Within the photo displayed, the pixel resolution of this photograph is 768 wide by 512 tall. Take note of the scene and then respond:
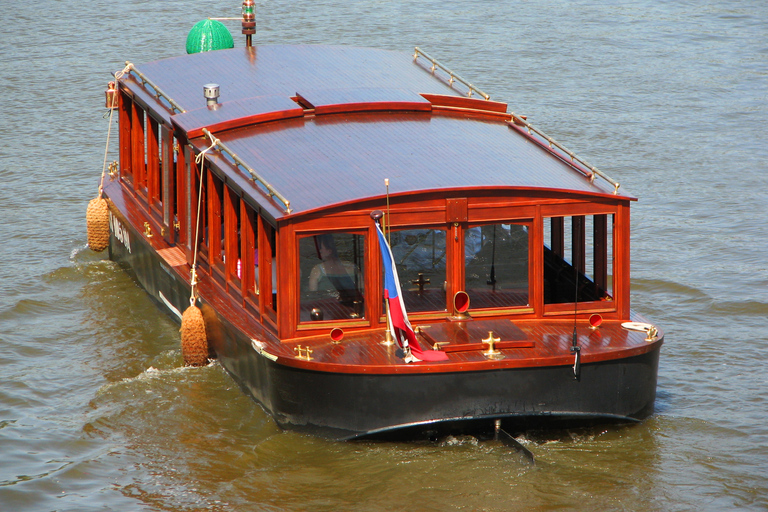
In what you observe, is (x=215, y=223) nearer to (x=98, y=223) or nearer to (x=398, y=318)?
(x=398, y=318)

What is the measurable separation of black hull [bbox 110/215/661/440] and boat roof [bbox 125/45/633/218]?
1463 millimetres

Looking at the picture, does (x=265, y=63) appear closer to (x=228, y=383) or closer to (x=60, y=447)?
(x=228, y=383)

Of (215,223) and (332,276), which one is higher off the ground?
(215,223)

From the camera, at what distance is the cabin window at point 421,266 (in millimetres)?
9359

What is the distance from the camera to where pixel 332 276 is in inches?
367

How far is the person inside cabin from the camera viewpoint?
9250mm

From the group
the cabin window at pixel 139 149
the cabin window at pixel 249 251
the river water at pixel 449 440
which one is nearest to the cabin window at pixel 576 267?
the river water at pixel 449 440

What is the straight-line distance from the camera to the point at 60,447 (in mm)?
9758

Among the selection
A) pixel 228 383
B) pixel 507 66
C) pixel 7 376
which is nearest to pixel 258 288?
pixel 228 383

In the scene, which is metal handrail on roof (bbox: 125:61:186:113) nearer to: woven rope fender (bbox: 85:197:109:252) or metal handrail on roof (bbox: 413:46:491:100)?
woven rope fender (bbox: 85:197:109:252)

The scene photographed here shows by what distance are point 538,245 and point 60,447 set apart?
180 inches

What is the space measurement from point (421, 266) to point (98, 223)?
595 cm

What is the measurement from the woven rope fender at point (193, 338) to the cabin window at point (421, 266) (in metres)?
2.23

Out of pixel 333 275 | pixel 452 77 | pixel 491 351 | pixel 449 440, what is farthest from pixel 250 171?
pixel 452 77
